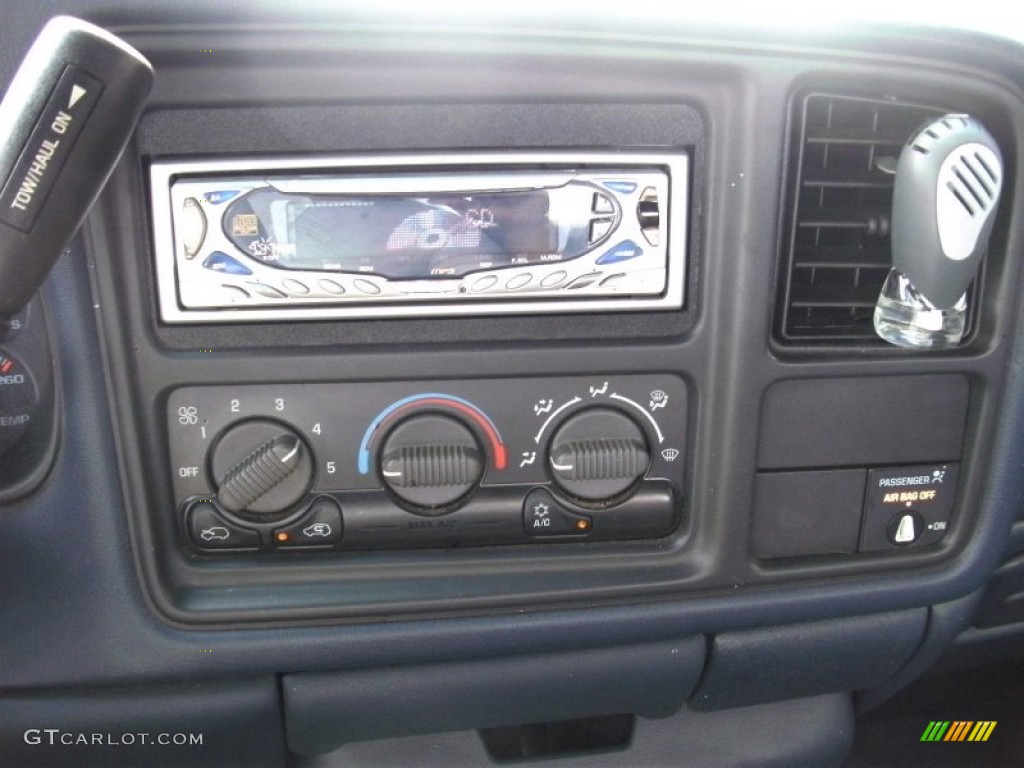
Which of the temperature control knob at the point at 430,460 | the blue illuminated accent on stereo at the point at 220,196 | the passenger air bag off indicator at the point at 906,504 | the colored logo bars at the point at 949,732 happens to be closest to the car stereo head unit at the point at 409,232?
the blue illuminated accent on stereo at the point at 220,196

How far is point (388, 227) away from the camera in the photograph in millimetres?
769

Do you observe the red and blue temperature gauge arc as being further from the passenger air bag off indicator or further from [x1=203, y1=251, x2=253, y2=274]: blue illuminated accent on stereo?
the passenger air bag off indicator

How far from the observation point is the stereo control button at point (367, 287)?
779mm

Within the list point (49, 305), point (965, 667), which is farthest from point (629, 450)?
point (965, 667)

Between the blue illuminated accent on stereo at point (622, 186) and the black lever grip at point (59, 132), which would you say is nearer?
the black lever grip at point (59, 132)

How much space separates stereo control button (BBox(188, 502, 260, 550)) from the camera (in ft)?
2.77

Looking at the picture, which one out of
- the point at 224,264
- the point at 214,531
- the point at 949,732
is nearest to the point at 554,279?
the point at 224,264

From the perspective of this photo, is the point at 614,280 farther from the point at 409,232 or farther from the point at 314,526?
the point at 314,526

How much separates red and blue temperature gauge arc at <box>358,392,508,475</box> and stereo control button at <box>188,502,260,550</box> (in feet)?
0.36

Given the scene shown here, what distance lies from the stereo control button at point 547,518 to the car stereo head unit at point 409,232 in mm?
171

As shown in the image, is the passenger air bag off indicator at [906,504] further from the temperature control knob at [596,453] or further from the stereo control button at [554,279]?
the stereo control button at [554,279]

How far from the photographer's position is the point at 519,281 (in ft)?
2.60

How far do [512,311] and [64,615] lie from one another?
1.47 feet

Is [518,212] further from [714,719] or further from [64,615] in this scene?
[714,719]
